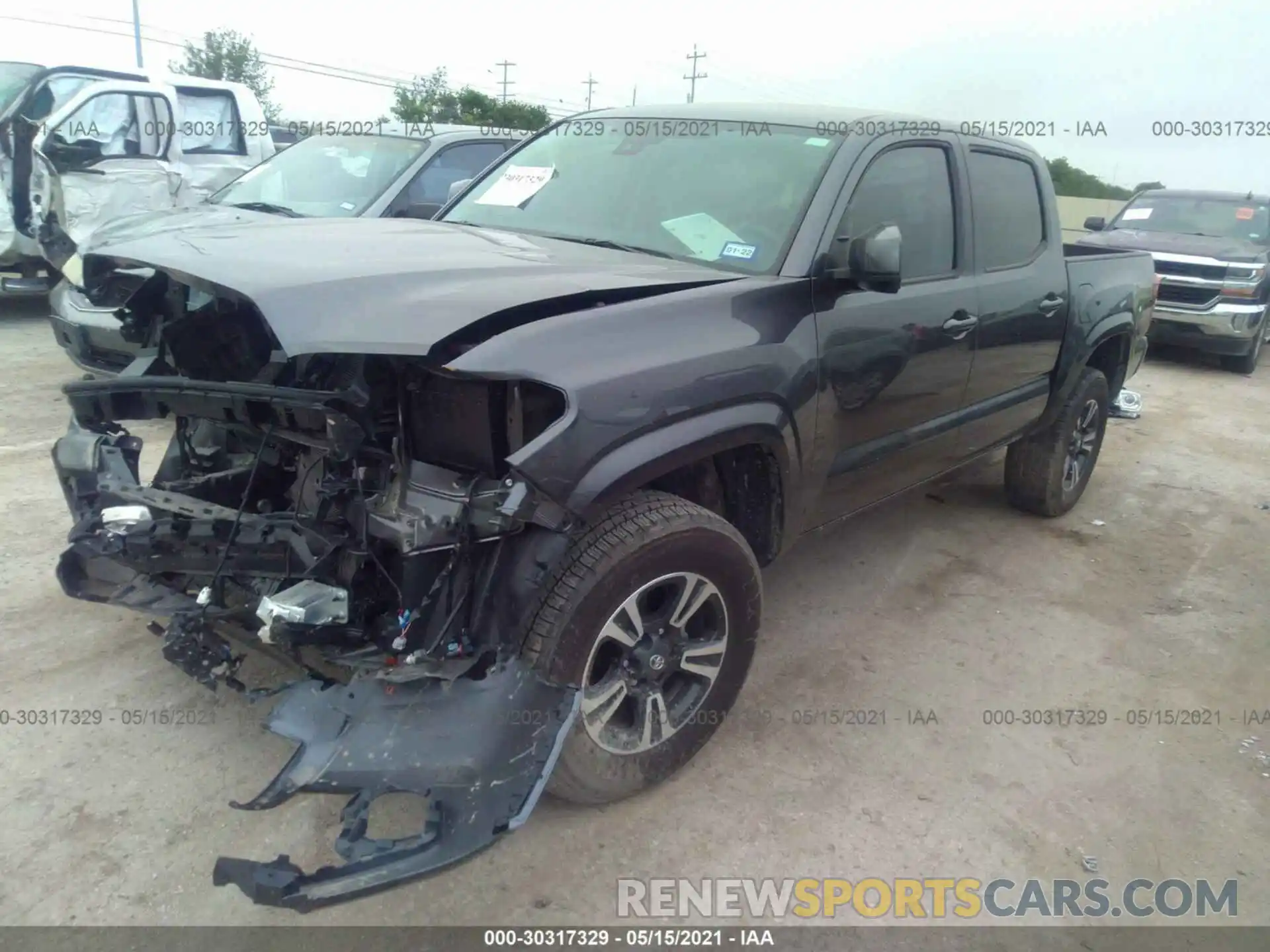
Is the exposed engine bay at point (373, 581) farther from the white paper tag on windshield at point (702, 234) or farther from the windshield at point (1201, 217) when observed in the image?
the windshield at point (1201, 217)

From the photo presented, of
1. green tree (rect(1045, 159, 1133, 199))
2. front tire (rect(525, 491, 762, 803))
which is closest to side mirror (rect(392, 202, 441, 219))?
front tire (rect(525, 491, 762, 803))

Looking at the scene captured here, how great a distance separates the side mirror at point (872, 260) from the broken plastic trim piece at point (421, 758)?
1.56 metres

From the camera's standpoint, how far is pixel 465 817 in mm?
2178

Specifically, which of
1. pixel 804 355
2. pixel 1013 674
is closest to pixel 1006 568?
pixel 1013 674

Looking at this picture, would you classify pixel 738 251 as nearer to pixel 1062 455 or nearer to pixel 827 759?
pixel 827 759

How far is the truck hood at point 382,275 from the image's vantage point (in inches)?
86.2

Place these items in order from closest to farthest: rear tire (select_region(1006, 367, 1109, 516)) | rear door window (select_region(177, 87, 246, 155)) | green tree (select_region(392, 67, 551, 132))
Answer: rear tire (select_region(1006, 367, 1109, 516)) < rear door window (select_region(177, 87, 246, 155)) < green tree (select_region(392, 67, 551, 132))

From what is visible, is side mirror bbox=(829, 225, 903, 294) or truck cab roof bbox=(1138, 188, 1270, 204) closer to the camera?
side mirror bbox=(829, 225, 903, 294)

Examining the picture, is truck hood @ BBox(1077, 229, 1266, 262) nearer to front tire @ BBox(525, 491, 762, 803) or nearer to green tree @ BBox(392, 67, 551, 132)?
front tire @ BBox(525, 491, 762, 803)

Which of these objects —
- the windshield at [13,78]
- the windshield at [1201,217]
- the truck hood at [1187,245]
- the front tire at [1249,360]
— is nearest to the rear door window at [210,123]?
the windshield at [13,78]

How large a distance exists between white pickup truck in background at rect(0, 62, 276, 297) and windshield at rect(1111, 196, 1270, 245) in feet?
34.1

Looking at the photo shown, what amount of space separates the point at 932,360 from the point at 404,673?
2279 millimetres

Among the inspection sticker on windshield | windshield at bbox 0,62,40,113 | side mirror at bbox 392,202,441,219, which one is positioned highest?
windshield at bbox 0,62,40,113

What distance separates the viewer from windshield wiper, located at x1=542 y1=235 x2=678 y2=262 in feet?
10.5
